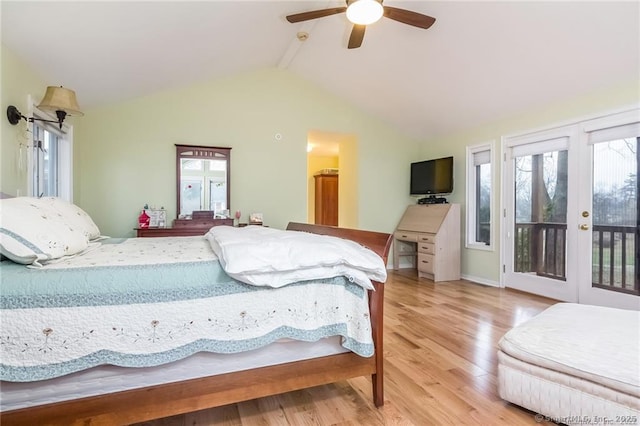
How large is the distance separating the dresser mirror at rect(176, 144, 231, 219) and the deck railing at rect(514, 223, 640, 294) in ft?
13.4

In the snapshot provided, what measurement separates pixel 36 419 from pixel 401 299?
3.22 metres

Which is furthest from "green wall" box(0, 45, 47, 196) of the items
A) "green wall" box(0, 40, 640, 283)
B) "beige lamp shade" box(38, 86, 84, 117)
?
"green wall" box(0, 40, 640, 283)

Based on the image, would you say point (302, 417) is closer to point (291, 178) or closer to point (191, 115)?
point (291, 178)

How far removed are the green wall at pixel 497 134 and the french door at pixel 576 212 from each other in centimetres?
11

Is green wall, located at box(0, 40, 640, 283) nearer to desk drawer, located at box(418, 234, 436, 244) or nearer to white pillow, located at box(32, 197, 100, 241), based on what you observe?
desk drawer, located at box(418, 234, 436, 244)

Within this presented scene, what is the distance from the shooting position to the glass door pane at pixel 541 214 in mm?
3725

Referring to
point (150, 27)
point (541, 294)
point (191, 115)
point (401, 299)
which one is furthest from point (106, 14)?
point (541, 294)

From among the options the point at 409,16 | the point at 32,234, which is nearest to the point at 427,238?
the point at 409,16

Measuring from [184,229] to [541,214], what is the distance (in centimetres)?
452

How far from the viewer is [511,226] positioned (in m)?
4.24

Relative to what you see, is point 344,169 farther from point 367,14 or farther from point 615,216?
point 615,216

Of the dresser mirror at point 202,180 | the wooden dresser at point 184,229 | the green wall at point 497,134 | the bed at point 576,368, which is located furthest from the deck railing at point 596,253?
the dresser mirror at point 202,180

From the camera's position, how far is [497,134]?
172 inches

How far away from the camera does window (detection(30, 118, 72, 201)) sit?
303 centimetres
